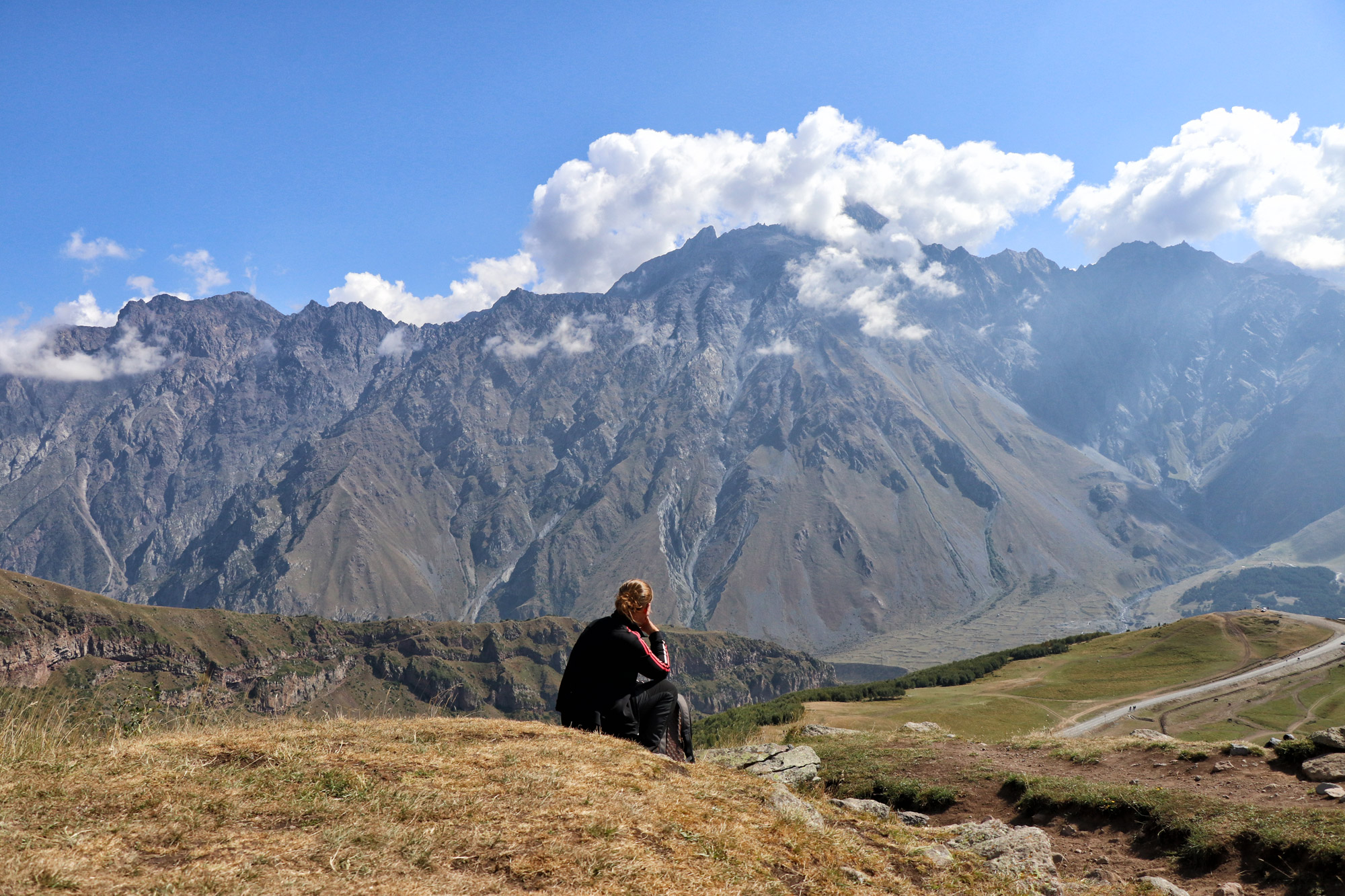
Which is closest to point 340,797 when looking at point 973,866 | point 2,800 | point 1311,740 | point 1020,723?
point 2,800

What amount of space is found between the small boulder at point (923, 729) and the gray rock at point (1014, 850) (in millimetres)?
13275

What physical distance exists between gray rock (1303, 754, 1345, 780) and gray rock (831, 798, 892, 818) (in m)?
9.59

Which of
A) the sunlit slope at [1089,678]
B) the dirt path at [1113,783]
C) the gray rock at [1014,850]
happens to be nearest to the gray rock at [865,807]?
the gray rock at [1014,850]

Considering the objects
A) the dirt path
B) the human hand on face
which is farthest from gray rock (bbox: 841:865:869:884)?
the dirt path

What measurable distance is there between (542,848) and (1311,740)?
1934 cm

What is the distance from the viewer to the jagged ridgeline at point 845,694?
30.0 m

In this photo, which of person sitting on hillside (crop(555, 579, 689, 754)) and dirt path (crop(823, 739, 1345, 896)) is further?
dirt path (crop(823, 739, 1345, 896))

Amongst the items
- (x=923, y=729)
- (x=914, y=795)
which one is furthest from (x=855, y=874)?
(x=923, y=729)

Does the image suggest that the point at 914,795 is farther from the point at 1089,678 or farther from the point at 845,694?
the point at 1089,678

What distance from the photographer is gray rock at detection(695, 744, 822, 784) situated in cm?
1622

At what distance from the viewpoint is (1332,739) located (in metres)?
16.5

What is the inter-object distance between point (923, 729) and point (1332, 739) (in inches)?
570

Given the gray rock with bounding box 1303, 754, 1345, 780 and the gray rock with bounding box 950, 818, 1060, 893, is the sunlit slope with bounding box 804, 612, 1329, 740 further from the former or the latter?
the gray rock with bounding box 950, 818, 1060, 893

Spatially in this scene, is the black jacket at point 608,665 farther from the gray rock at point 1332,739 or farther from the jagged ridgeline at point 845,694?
the gray rock at point 1332,739
